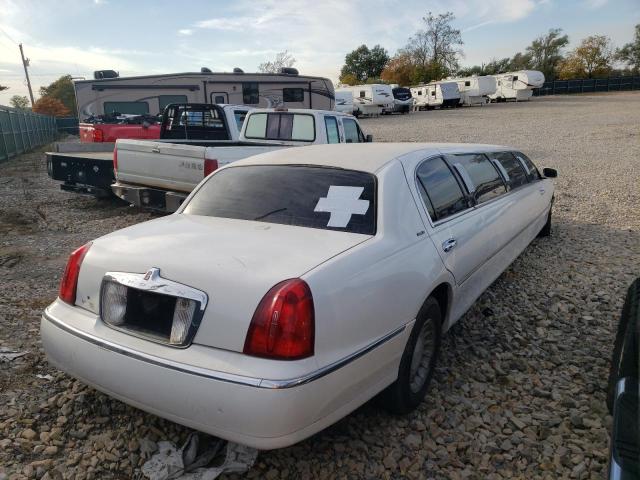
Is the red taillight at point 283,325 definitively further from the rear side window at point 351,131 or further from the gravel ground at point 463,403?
the rear side window at point 351,131

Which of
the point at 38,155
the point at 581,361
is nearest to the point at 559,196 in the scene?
the point at 581,361

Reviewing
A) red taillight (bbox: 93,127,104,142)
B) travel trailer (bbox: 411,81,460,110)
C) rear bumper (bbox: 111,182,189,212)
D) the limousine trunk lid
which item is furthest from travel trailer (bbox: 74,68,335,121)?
travel trailer (bbox: 411,81,460,110)

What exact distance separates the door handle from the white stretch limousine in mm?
26

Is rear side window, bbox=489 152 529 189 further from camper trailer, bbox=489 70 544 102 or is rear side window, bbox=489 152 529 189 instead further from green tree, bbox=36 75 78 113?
green tree, bbox=36 75 78 113

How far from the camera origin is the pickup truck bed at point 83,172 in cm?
794

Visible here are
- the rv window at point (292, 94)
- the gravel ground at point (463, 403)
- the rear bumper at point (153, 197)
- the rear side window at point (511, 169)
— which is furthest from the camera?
the rv window at point (292, 94)

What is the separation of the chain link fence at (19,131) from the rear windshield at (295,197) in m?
17.7

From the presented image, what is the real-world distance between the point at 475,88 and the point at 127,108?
34.6m

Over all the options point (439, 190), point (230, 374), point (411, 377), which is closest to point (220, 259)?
point (230, 374)

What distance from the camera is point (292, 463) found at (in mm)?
2363

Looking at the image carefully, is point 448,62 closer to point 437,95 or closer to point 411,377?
point 437,95

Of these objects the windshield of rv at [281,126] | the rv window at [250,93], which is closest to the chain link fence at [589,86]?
the rv window at [250,93]

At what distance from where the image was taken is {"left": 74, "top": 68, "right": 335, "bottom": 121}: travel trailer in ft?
49.8

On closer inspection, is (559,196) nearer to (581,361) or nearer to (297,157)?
(581,361)
